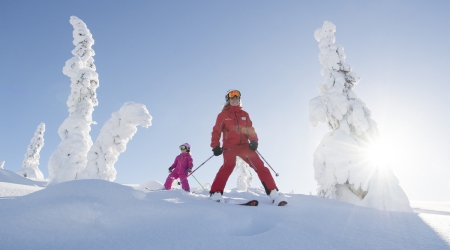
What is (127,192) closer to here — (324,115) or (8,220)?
(8,220)

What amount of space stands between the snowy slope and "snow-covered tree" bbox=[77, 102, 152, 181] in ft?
36.2

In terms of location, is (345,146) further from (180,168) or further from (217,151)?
(217,151)

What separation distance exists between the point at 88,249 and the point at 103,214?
1.42ft

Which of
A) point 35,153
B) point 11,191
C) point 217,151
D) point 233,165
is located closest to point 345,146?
point 233,165

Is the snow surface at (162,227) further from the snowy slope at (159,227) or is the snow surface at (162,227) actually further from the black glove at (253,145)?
the black glove at (253,145)

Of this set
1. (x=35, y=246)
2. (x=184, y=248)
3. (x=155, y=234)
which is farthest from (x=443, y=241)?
(x=35, y=246)

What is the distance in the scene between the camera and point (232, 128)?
15.1ft

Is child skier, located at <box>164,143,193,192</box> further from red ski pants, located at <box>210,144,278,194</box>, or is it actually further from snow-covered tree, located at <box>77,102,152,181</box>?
snow-covered tree, located at <box>77,102,152,181</box>

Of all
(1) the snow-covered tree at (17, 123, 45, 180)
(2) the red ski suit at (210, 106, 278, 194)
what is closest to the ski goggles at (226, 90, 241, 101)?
(2) the red ski suit at (210, 106, 278, 194)

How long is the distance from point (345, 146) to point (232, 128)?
694 centimetres

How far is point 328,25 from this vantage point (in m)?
12.1

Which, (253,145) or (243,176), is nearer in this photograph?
(253,145)

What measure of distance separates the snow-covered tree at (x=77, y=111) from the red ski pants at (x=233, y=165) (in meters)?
14.1

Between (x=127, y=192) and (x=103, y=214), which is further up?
(x=127, y=192)
